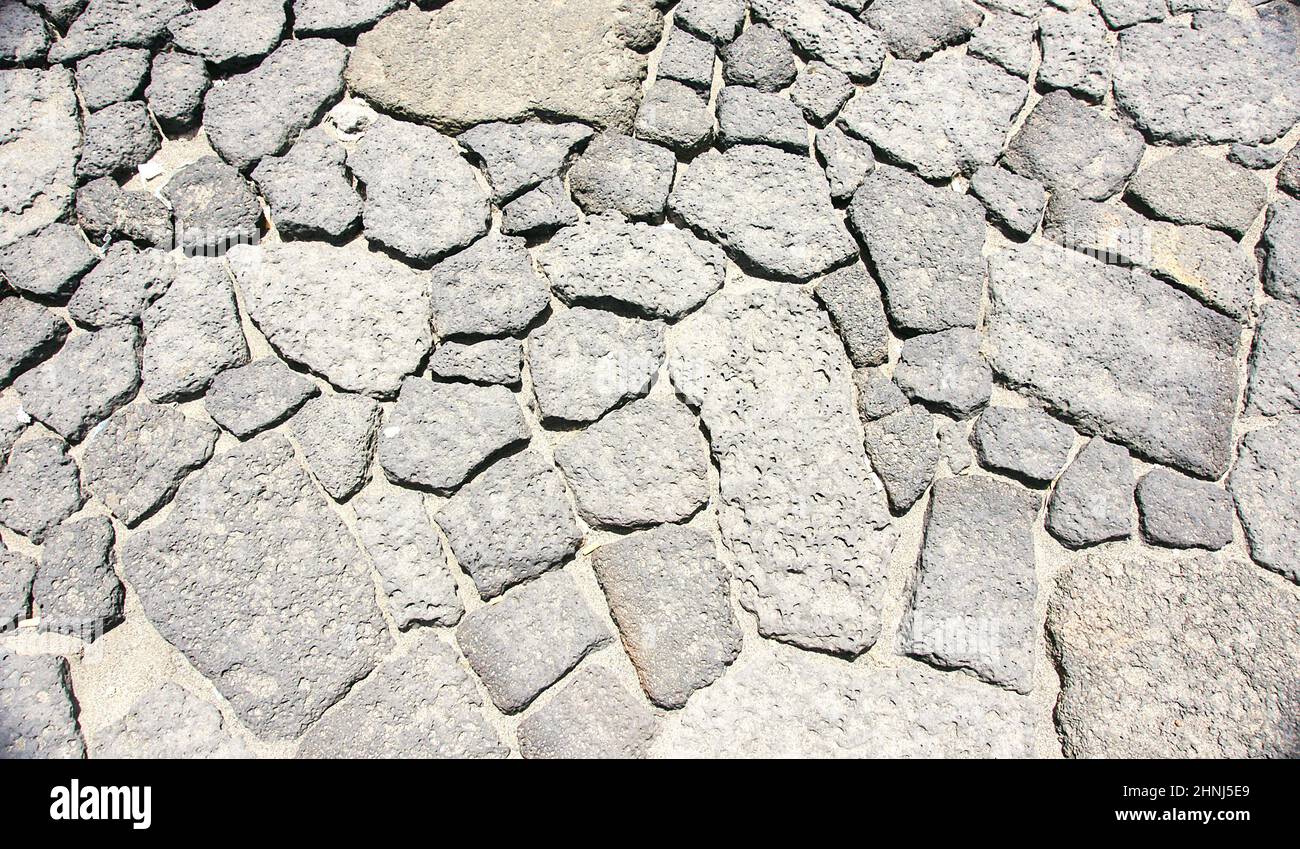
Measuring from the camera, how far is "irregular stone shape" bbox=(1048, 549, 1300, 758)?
179 cm

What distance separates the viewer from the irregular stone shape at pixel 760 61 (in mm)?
2250

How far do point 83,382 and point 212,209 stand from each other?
1.61 ft

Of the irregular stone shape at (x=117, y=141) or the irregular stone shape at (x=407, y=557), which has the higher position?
the irregular stone shape at (x=117, y=141)

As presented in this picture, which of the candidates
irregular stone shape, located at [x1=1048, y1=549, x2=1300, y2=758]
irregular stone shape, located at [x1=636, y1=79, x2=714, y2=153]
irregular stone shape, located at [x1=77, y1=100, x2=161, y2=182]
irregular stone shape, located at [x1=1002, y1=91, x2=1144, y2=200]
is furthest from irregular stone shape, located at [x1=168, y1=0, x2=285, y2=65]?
irregular stone shape, located at [x1=1048, y1=549, x2=1300, y2=758]

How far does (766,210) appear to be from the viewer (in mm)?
2119

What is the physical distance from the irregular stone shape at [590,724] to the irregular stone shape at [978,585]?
59 centimetres

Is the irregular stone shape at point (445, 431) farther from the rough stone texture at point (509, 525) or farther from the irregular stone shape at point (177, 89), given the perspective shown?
the irregular stone shape at point (177, 89)

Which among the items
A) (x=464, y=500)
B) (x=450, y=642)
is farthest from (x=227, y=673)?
(x=464, y=500)

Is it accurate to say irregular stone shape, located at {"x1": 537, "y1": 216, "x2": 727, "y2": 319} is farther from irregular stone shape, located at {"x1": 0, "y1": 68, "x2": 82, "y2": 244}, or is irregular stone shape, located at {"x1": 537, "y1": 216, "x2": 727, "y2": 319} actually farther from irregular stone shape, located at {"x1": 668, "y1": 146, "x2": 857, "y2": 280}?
irregular stone shape, located at {"x1": 0, "y1": 68, "x2": 82, "y2": 244}

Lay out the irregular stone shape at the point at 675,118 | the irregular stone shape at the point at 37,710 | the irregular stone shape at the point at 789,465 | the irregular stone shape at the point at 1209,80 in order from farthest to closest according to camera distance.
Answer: the irregular stone shape at the point at 1209,80 → the irregular stone shape at the point at 675,118 → the irregular stone shape at the point at 789,465 → the irregular stone shape at the point at 37,710

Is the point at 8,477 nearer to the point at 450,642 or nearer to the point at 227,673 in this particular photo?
the point at 227,673

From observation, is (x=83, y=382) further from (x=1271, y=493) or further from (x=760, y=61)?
(x=1271, y=493)

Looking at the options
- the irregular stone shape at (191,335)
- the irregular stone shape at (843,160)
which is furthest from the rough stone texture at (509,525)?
the irregular stone shape at (843,160)

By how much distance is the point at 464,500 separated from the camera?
191 cm
